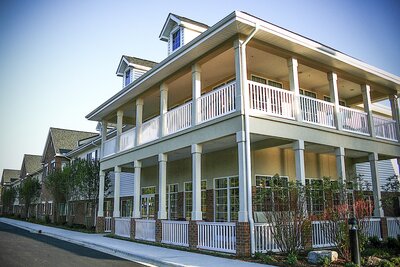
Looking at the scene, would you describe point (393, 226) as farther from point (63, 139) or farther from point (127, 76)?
point (63, 139)

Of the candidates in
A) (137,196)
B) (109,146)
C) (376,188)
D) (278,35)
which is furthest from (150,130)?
A: (376,188)

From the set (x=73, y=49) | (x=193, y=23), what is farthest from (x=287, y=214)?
(x=193, y=23)

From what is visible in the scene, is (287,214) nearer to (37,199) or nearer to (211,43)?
(211,43)

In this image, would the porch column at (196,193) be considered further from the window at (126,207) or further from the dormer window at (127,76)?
the window at (126,207)

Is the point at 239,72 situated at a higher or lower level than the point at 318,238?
higher

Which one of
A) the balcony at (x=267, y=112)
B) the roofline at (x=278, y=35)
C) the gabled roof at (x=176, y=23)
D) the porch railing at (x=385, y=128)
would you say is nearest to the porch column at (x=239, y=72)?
the balcony at (x=267, y=112)

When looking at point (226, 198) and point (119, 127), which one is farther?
point (119, 127)

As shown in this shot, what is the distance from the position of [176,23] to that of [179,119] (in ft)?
18.4

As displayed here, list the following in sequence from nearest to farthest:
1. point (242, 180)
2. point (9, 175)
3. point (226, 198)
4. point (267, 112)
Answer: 1. point (242, 180)
2. point (267, 112)
3. point (226, 198)
4. point (9, 175)

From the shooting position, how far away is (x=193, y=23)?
1833cm

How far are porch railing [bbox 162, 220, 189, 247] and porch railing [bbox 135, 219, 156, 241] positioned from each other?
3.78ft

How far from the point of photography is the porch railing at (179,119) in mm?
15014

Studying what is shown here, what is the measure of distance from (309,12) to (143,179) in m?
14.1

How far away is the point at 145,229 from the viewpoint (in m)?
17.0
